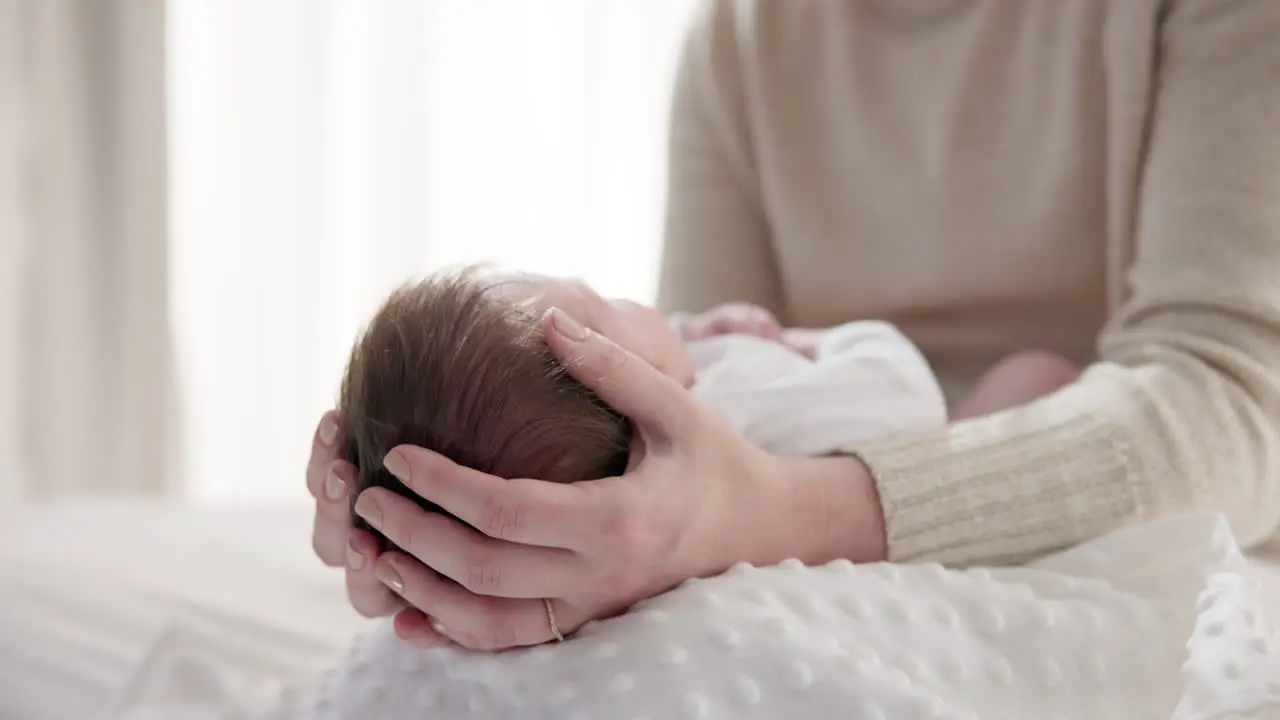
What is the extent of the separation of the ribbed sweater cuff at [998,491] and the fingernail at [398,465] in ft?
1.10

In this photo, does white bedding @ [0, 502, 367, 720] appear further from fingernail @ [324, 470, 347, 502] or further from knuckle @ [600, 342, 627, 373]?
knuckle @ [600, 342, 627, 373]

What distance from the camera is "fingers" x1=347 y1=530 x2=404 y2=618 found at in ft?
2.45

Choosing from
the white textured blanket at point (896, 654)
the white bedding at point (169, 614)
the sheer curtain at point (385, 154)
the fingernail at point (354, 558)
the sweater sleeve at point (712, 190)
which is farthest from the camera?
the sheer curtain at point (385, 154)

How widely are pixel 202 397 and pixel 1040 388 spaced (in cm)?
181

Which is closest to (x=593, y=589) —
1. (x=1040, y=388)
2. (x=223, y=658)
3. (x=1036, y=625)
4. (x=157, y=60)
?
(x=1036, y=625)

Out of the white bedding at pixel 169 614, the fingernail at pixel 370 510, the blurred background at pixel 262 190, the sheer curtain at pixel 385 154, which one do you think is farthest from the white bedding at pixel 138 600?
the blurred background at pixel 262 190

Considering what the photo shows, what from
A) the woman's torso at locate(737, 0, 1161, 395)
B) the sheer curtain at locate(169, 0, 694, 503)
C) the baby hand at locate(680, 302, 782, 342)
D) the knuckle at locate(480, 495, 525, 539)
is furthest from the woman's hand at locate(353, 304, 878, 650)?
the sheer curtain at locate(169, 0, 694, 503)

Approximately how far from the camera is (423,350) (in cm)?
72

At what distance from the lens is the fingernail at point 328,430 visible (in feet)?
2.59

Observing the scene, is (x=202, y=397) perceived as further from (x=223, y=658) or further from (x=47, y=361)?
(x=223, y=658)

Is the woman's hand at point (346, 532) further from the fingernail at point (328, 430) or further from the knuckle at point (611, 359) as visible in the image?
the knuckle at point (611, 359)

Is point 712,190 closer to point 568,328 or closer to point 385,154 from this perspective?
point 568,328

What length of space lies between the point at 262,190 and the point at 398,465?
1.77 meters

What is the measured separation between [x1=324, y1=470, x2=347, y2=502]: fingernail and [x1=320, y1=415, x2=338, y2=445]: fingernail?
28mm
